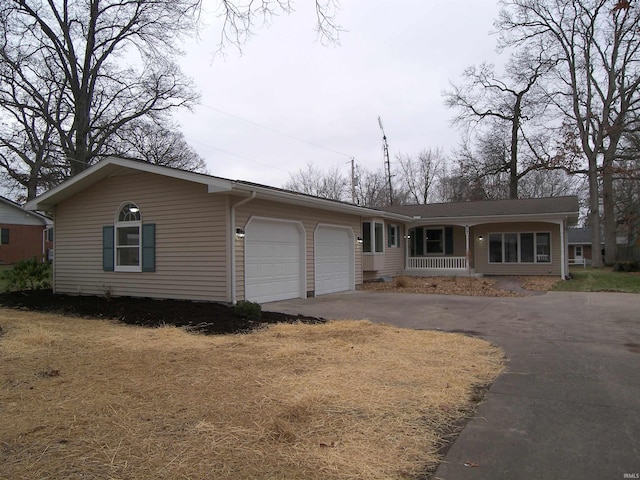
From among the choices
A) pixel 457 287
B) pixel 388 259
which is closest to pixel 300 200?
pixel 457 287

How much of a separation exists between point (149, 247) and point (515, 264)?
1625 centimetres

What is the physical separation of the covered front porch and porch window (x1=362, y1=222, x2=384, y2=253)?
353 centimetres

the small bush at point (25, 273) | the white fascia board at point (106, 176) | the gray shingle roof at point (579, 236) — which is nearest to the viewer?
the white fascia board at point (106, 176)

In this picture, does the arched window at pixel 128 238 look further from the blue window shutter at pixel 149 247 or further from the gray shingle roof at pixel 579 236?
the gray shingle roof at pixel 579 236

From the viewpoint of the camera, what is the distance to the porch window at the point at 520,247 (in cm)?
2083

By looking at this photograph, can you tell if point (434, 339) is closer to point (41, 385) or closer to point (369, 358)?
point (369, 358)

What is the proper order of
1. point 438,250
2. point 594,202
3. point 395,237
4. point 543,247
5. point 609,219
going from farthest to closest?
1. point 609,219
2. point 594,202
3. point 438,250
4. point 395,237
5. point 543,247

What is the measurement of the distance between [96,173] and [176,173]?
316 centimetres

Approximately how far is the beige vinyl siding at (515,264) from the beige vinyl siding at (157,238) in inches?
584

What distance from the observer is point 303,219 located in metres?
13.0

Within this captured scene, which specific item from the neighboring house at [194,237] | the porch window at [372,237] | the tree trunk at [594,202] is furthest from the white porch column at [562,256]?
the tree trunk at [594,202]

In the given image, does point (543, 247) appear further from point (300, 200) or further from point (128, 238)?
point (128, 238)

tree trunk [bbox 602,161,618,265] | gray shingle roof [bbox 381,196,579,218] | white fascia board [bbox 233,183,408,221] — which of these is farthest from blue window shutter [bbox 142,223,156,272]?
tree trunk [bbox 602,161,618,265]

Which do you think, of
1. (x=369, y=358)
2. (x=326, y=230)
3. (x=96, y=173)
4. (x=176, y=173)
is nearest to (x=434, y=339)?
(x=369, y=358)
